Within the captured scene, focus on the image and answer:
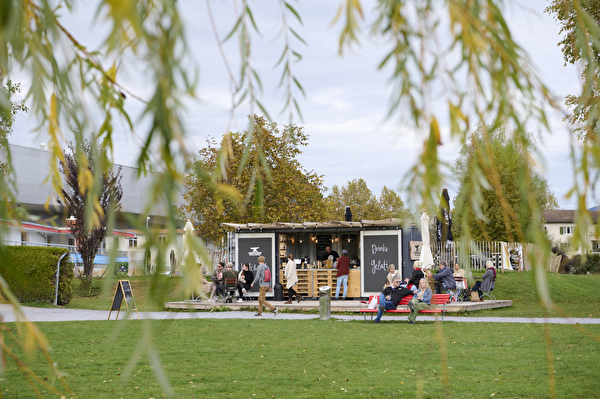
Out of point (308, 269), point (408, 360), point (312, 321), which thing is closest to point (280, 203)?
point (308, 269)

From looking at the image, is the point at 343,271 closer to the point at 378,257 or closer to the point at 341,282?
the point at 341,282

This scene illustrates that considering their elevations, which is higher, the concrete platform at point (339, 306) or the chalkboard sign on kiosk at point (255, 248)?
the chalkboard sign on kiosk at point (255, 248)

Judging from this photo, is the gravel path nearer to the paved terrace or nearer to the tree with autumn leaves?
the paved terrace

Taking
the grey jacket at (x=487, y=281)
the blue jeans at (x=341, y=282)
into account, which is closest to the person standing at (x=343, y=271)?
the blue jeans at (x=341, y=282)

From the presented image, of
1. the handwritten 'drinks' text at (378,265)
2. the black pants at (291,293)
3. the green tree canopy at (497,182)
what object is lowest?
the black pants at (291,293)

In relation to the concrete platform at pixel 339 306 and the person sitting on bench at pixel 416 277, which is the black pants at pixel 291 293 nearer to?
the concrete platform at pixel 339 306

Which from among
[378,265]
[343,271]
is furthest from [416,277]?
[378,265]

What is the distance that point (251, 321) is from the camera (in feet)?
45.0

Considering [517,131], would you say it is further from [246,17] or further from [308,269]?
[308,269]

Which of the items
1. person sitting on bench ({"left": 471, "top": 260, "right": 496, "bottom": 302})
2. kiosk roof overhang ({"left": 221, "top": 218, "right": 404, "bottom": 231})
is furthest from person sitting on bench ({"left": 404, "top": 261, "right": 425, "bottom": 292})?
kiosk roof overhang ({"left": 221, "top": 218, "right": 404, "bottom": 231})

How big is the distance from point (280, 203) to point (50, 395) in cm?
2005

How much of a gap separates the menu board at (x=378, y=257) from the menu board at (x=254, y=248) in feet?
11.4

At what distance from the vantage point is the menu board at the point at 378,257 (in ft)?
64.6

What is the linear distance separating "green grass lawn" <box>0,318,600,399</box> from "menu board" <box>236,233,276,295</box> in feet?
28.4
